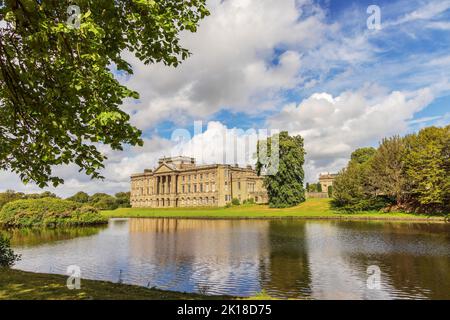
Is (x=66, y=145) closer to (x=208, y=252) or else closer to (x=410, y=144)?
(x=208, y=252)

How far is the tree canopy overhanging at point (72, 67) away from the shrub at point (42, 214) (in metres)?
44.4

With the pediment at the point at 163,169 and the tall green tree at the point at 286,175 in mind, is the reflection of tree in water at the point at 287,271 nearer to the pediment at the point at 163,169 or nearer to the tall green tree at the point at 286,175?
the tall green tree at the point at 286,175

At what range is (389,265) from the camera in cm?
1672

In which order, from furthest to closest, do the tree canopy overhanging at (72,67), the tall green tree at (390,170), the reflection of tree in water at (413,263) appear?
the tall green tree at (390,170) < the reflection of tree in water at (413,263) < the tree canopy overhanging at (72,67)

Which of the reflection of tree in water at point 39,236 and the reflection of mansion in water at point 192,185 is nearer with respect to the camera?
the reflection of tree in water at point 39,236

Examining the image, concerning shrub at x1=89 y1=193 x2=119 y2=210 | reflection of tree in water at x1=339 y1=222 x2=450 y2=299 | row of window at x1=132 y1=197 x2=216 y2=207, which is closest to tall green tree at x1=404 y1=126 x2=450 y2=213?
reflection of tree in water at x1=339 y1=222 x2=450 y2=299

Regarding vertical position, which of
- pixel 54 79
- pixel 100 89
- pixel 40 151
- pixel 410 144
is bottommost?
pixel 40 151

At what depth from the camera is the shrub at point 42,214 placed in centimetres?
4747

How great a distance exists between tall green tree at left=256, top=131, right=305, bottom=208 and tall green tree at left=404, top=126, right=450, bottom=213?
2158 centimetres

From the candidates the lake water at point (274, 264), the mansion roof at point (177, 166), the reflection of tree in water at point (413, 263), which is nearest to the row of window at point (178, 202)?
the mansion roof at point (177, 166)

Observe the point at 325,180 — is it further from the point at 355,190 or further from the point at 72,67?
the point at 72,67

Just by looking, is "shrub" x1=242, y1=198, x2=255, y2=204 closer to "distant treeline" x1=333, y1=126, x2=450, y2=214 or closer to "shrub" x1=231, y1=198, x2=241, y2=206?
"shrub" x1=231, y1=198, x2=241, y2=206
